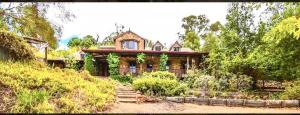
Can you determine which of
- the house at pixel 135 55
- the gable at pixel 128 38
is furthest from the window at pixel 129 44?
the gable at pixel 128 38

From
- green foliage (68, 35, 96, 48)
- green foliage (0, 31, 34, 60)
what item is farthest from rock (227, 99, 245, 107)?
green foliage (68, 35, 96, 48)

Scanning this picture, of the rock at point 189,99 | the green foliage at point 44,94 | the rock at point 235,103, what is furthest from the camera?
the rock at point 189,99

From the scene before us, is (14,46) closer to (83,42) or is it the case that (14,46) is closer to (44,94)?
(44,94)

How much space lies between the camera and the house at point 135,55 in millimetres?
30891

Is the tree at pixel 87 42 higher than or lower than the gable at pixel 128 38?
higher

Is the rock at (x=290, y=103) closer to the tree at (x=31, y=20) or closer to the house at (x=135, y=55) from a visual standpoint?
the tree at (x=31, y=20)

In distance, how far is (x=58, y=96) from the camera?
11117 millimetres

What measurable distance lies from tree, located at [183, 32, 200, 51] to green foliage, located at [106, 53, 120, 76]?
1637cm

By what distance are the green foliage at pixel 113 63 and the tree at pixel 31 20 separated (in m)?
12.0

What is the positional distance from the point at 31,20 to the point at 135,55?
52.9ft

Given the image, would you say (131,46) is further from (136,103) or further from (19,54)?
(136,103)

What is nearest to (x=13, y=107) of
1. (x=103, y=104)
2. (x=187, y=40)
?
(x=103, y=104)

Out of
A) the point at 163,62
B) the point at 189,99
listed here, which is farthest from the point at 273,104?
the point at 163,62

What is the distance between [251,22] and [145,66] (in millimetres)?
10561
